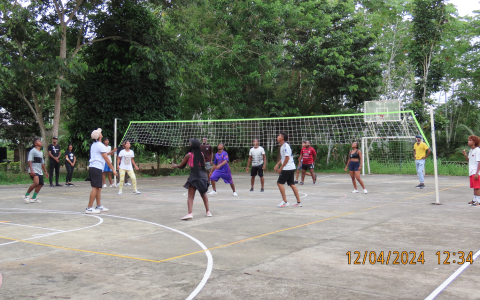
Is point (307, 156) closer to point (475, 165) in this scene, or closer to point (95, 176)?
point (475, 165)

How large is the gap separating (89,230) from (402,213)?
5.88 m

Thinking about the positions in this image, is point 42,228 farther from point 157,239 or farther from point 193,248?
point 193,248

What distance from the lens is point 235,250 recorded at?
539 cm

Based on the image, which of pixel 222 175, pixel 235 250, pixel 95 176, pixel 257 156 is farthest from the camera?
pixel 257 156

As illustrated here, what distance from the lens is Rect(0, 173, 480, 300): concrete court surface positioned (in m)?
3.88

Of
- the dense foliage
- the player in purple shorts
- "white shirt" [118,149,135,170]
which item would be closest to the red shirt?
the player in purple shorts

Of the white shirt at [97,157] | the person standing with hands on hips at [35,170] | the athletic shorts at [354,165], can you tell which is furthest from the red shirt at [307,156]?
the person standing with hands on hips at [35,170]

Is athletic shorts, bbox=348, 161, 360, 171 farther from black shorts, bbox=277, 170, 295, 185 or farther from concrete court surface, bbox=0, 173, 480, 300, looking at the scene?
black shorts, bbox=277, 170, 295, 185
